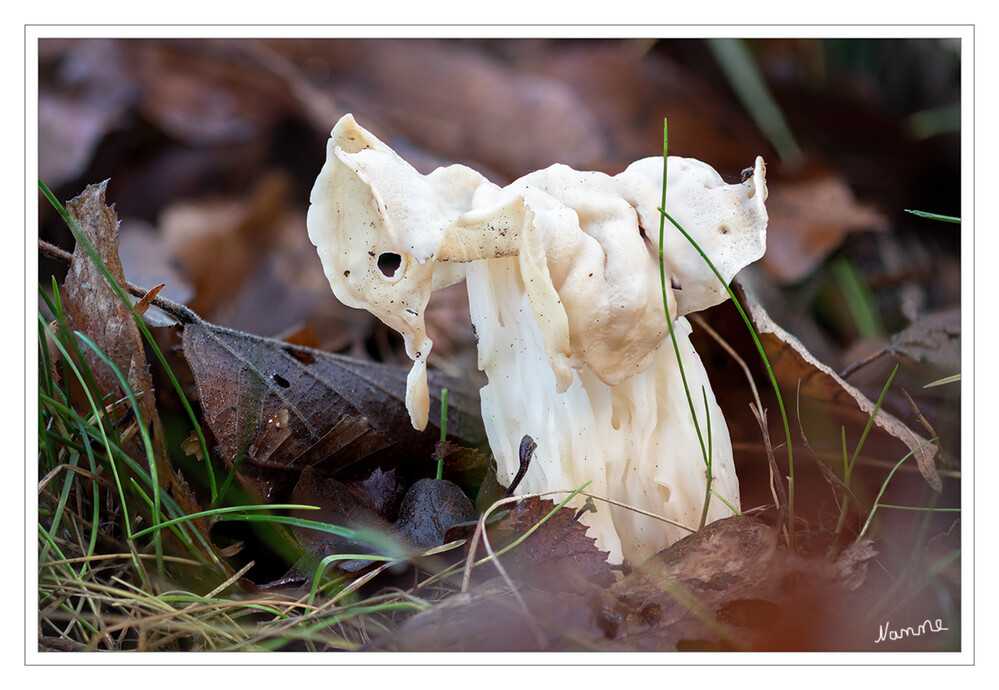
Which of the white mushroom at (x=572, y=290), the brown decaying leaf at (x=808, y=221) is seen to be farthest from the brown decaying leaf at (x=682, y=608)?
the brown decaying leaf at (x=808, y=221)

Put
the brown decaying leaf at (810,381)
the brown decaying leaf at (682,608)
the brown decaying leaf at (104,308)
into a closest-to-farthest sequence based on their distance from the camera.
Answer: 1. the brown decaying leaf at (682,608)
2. the brown decaying leaf at (104,308)
3. the brown decaying leaf at (810,381)

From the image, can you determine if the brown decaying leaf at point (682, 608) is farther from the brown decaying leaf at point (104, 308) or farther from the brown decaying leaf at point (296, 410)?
the brown decaying leaf at point (104, 308)
